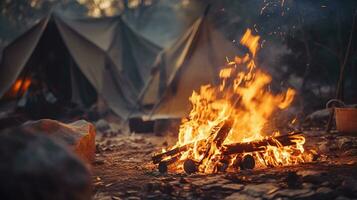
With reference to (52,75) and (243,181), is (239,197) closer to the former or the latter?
(243,181)

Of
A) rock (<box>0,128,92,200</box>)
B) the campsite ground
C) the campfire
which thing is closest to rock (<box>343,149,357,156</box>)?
the campsite ground

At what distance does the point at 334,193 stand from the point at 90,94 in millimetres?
10615

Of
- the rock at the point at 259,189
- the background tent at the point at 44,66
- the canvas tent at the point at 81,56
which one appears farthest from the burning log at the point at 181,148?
the background tent at the point at 44,66

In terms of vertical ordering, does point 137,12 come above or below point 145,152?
above

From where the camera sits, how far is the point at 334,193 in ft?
12.5

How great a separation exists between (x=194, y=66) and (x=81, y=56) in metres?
4.07

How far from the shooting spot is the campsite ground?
158 inches

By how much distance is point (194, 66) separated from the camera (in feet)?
35.7

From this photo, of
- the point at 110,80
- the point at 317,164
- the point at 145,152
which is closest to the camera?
the point at 317,164

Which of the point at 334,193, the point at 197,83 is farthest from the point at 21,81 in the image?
the point at 334,193

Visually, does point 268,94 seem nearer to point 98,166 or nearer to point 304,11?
point 304,11

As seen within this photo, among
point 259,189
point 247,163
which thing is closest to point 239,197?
point 259,189

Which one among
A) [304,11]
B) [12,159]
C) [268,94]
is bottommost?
[12,159]

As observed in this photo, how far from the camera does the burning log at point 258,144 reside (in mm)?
5301
